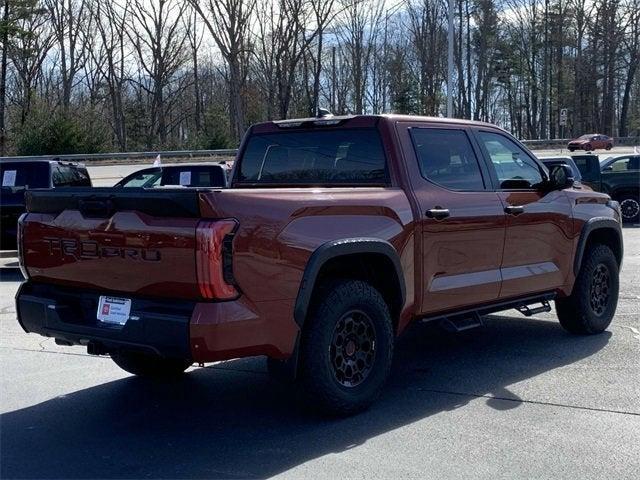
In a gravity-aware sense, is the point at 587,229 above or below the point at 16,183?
below

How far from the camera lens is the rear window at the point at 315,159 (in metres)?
6.30

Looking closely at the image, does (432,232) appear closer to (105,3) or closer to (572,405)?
(572,405)

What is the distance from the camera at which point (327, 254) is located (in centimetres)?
523

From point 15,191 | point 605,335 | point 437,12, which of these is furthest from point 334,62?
point 605,335

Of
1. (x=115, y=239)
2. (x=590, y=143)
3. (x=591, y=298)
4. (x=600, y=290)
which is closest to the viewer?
(x=115, y=239)

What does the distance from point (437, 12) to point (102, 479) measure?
193 feet

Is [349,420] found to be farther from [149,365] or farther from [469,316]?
[149,365]

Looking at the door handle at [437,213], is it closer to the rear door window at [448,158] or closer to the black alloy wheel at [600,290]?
the rear door window at [448,158]

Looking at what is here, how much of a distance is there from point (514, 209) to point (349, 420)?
2.40 meters

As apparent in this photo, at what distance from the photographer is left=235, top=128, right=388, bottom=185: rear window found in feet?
20.7

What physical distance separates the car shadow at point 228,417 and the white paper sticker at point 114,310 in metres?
0.77

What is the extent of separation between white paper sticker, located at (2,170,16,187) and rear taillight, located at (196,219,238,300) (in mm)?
10753


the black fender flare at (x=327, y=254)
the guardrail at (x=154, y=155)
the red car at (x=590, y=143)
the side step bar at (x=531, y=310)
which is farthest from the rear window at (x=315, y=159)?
the red car at (x=590, y=143)

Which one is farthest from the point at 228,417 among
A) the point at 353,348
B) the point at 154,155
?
the point at 154,155
